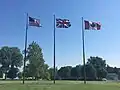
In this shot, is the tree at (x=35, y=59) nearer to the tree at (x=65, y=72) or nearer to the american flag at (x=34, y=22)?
the american flag at (x=34, y=22)

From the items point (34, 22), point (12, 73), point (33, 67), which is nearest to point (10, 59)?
point (12, 73)

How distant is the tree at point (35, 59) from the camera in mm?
78562

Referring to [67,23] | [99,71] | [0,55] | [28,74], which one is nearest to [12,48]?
[0,55]

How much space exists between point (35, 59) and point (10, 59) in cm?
3740

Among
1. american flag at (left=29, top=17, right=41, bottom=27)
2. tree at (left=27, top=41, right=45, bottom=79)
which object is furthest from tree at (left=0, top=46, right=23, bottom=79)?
american flag at (left=29, top=17, right=41, bottom=27)

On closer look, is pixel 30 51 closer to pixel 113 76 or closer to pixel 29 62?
pixel 29 62

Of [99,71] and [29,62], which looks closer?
[29,62]

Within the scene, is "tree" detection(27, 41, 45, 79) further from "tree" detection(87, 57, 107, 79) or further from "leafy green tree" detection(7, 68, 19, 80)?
"tree" detection(87, 57, 107, 79)

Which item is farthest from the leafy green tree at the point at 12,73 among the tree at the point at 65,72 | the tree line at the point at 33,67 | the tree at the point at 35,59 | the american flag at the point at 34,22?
the american flag at the point at 34,22

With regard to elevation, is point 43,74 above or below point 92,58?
below

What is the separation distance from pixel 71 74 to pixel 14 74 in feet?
158

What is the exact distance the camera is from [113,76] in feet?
474

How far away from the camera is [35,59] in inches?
3078

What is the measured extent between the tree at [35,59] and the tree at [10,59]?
31907mm
